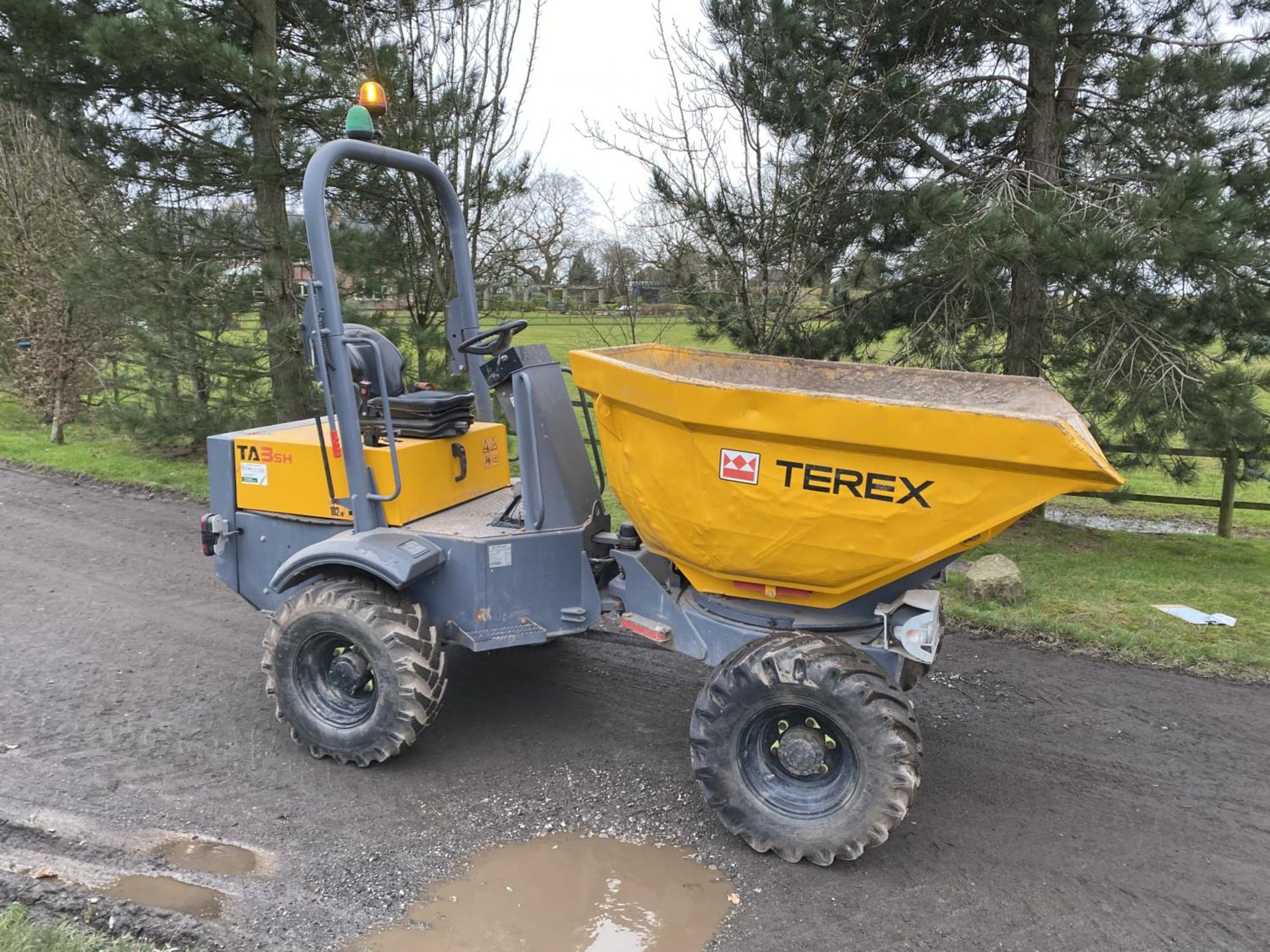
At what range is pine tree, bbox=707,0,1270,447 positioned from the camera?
586 centimetres

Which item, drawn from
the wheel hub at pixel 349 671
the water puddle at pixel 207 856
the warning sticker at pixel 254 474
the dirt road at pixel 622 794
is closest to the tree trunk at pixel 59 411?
the dirt road at pixel 622 794

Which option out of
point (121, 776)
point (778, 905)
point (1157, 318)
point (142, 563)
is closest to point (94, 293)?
point (142, 563)

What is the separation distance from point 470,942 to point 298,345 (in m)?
7.11

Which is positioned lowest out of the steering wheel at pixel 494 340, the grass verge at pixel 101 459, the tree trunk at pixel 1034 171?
the grass verge at pixel 101 459

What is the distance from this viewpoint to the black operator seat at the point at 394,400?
4.23 meters

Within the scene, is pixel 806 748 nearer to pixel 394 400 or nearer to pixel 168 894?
pixel 168 894

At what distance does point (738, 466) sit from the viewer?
320 cm

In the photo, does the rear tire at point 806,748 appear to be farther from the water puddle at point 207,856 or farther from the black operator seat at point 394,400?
the black operator seat at point 394,400

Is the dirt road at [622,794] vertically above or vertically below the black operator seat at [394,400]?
below

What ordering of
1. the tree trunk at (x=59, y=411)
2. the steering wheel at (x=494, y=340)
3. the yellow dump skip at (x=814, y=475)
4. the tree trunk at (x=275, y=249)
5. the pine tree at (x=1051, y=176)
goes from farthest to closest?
the tree trunk at (x=59, y=411) → the tree trunk at (x=275, y=249) → the pine tree at (x=1051, y=176) → the steering wheel at (x=494, y=340) → the yellow dump skip at (x=814, y=475)

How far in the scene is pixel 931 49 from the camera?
730cm

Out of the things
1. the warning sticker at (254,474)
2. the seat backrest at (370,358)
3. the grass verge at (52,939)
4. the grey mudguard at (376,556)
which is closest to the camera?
the grass verge at (52,939)

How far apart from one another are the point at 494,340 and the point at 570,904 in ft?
7.96

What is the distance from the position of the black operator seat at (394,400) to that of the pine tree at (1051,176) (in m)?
3.58
